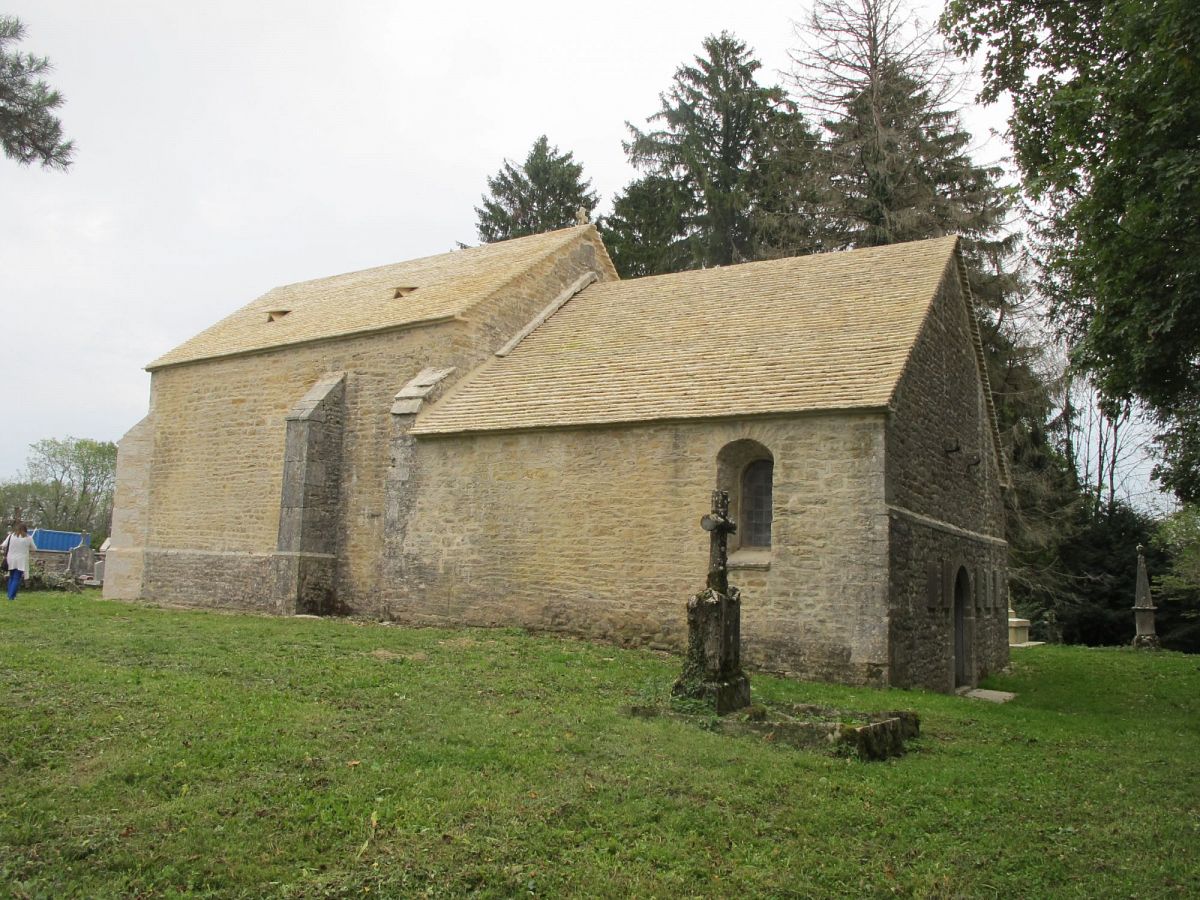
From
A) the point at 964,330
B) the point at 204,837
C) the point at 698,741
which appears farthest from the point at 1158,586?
the point at 204,837

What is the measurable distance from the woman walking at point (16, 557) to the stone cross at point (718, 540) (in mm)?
15917

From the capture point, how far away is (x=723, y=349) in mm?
16688

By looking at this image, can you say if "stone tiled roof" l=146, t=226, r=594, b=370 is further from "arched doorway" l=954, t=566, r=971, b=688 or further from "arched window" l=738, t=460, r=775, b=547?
"arched doorway" l=954, t=566, r=971, b=688

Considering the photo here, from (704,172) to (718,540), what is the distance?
955 inches

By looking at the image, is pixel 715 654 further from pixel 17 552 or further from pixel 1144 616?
pixel 1144 616

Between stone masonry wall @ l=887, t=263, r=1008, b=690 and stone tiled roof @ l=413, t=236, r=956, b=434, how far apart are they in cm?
73

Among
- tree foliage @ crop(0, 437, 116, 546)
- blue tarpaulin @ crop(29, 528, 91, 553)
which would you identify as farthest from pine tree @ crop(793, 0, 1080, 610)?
tree foliage @ crop(0, 437, 116, 546)

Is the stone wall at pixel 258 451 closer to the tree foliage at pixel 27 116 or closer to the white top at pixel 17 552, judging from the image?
the white top at pixel 17 552

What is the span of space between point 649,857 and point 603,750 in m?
2.20

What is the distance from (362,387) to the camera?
20188 mm

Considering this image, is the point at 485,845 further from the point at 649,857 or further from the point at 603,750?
the point at 603,750

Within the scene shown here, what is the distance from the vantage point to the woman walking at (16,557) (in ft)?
64.4

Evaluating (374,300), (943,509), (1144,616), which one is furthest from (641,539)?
(1144,616)

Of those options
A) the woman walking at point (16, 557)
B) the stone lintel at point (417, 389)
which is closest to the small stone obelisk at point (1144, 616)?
the stone lintel at point (417, 389)
